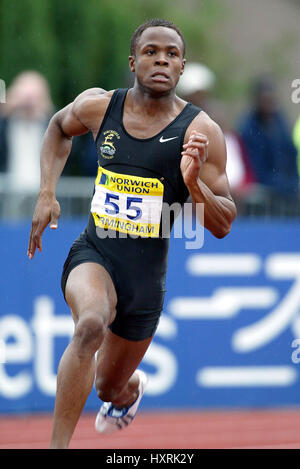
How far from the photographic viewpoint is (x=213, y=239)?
934 cm

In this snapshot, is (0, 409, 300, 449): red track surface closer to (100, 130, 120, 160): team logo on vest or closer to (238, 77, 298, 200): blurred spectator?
(238, 77, 298, 200): blurred spectator

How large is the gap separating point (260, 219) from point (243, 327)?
3.65ft

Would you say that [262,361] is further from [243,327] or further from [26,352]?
[26,352]

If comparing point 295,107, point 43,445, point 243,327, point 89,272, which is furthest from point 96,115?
point 295,107

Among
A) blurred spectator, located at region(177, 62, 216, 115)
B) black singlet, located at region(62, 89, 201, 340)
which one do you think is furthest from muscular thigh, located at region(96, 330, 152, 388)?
blurred spectator, located at region(177, 62, 216, 115)

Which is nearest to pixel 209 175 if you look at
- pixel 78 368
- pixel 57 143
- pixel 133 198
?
pixel 133 198

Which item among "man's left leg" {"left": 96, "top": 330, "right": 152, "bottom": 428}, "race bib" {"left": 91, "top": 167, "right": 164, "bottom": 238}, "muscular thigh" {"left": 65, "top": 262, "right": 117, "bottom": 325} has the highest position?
"race bib" {"left": 91, "top": 167, "right": 164, "bottom": 238}

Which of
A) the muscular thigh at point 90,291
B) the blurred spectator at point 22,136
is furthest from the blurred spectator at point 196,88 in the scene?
the muscular thigh at point 90,291

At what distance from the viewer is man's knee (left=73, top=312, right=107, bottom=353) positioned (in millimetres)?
5121

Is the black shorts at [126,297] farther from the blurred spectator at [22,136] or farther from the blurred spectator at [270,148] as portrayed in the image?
the blurred spectator at [270,148]

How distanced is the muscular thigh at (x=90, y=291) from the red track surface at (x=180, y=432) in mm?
3130

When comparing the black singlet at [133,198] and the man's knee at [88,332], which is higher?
the black singlet at [133,198]

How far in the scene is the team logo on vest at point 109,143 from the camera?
5645 mm

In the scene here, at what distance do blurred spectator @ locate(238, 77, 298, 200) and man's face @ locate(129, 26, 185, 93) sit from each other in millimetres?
4349
